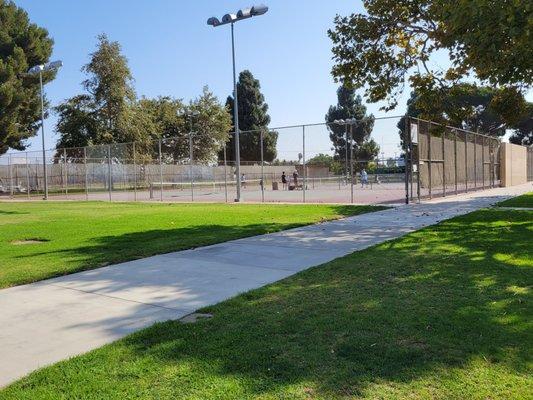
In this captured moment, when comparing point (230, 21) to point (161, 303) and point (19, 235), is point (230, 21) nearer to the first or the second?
point (19, 235)

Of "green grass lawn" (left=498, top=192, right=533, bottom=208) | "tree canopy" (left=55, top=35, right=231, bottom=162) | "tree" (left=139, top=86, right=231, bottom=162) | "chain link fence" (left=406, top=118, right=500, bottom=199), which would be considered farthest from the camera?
"tree" (left=139, top=86, right=231, bottom=162)

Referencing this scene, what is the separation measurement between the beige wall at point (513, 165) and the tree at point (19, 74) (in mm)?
34837

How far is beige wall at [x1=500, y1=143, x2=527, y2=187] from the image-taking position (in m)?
Result: 34.6

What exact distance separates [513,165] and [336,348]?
37.5 meters

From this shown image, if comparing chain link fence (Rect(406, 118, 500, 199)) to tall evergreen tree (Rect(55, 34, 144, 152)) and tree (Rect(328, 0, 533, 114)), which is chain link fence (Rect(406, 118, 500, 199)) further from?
tall evergreen tree (Rect(55, 34, 144, 152))

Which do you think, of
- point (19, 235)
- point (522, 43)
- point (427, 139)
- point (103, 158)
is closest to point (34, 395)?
point (522, 43)

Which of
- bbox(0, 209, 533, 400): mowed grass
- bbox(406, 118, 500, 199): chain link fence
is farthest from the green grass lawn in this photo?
bbox(0, 209, 533, 400): mowed grass

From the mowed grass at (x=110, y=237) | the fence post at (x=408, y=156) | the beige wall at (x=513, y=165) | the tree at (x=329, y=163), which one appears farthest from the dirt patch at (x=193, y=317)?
the beige wall at (x=513, y=165)

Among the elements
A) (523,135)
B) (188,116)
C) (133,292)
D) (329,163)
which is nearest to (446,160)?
(329,163)

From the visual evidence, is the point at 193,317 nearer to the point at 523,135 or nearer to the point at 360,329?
the point at 360,329

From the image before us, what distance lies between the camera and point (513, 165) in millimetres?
36969

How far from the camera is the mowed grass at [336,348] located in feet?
10.6

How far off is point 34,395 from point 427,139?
19.4 m

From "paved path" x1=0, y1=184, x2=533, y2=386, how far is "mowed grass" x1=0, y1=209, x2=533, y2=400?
0.38 metres
